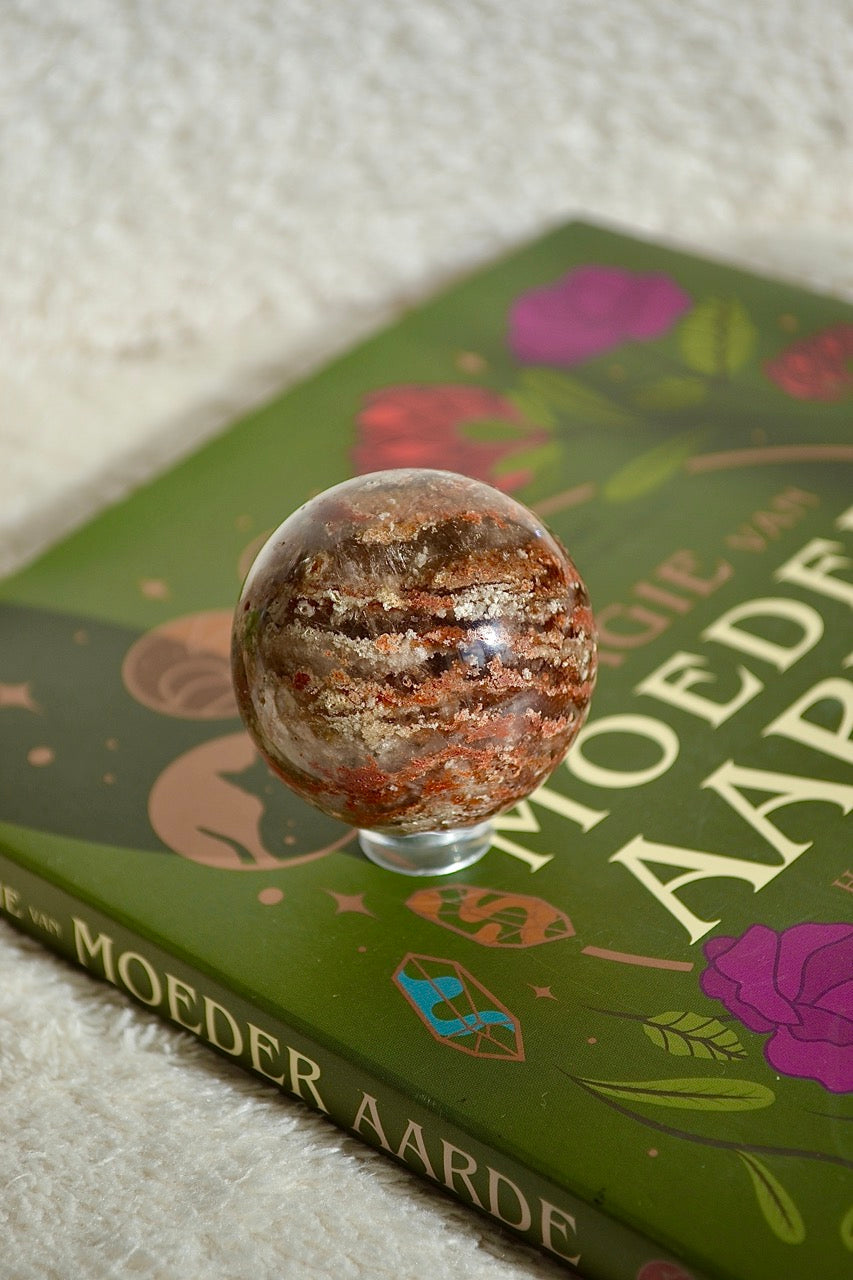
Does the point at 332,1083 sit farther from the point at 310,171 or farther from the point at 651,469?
the point at 310,171

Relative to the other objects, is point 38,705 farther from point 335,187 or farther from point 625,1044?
point 335,187

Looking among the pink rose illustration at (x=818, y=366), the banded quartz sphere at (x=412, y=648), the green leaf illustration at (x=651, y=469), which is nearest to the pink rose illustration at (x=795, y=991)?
the banded quartz sphere at (x=412, y=648)

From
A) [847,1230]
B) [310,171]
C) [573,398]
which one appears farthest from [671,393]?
[847,1230]

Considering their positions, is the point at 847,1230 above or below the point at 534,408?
below

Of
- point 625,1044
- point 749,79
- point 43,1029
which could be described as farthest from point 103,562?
point 749,79

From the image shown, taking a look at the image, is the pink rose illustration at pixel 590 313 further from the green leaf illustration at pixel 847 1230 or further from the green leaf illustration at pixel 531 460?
the green leaf illustration at pixel 847 1230
